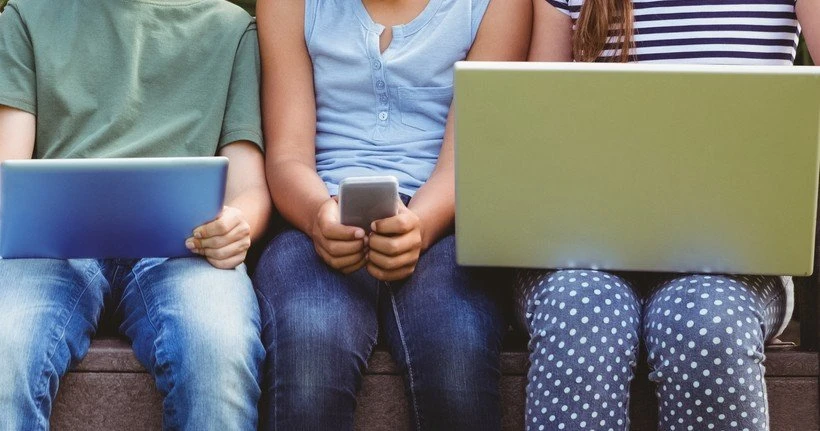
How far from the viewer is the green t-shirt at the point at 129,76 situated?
5.48 feet

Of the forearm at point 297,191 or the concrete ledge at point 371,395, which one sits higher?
the forearm at point 297,191

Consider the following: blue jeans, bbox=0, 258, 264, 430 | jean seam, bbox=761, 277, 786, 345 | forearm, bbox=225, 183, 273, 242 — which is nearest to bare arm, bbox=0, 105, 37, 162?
blue jeans, bbox=0, 258, 264, 430

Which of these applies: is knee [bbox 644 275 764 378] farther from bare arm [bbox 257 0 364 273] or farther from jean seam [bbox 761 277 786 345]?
bare arm [bbox 257 0 364 273]

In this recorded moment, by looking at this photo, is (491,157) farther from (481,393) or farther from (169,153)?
(169,153)

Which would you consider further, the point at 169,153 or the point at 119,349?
the point at 169,153

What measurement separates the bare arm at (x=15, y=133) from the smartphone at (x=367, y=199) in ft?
1.89

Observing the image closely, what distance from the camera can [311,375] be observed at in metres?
1.36

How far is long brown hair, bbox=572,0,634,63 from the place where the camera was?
163 cm

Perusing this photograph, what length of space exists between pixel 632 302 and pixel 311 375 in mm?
426

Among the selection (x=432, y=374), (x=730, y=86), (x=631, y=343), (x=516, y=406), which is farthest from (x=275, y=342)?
(x=730, y=86)

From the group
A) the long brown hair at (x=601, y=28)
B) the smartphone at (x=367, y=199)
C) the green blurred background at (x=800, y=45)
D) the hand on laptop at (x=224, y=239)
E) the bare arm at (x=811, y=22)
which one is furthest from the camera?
the green blurred background at (x=800, y=45)

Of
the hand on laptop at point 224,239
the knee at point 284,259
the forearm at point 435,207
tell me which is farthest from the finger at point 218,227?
the forearm at point 435,207

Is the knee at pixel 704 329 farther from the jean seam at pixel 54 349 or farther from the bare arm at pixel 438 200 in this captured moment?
the jean seam at pixel 54 349

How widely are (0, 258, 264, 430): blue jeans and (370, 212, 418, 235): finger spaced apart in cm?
21
